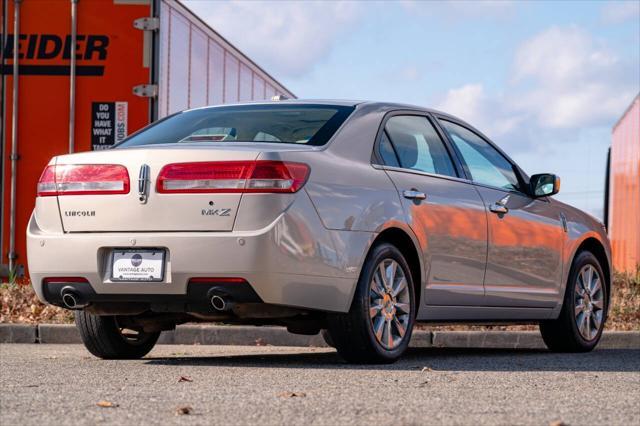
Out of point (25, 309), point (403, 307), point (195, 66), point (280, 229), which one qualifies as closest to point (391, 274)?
point (403, 307)

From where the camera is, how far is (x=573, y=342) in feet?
30.8

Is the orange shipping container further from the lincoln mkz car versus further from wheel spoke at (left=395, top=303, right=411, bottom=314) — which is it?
wheel spoke at (left=395, top=303, right=411, bottom=314)

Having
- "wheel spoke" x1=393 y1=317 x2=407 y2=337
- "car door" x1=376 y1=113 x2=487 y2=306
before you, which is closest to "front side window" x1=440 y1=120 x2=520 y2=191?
"car door" x1=376 y1=113 x2=487 y2=306

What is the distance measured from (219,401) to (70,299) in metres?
1.99

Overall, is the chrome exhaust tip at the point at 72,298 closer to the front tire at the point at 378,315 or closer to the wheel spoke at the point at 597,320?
the front tire at the point at 378,315

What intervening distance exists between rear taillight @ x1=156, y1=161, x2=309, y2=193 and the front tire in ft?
2.59

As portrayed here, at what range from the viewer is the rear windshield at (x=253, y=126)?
24.3ft

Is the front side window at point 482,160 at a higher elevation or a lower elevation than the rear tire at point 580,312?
higher

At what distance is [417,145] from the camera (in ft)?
26.7

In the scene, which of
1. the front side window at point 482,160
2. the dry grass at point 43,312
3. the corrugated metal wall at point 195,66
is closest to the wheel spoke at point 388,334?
the front side window at point 482,160

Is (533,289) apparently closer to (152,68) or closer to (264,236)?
(264,236)

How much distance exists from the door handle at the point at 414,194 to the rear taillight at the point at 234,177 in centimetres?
93

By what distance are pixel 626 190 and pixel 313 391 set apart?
619 inches

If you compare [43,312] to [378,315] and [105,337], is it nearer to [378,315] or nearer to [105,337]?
[105,337]
